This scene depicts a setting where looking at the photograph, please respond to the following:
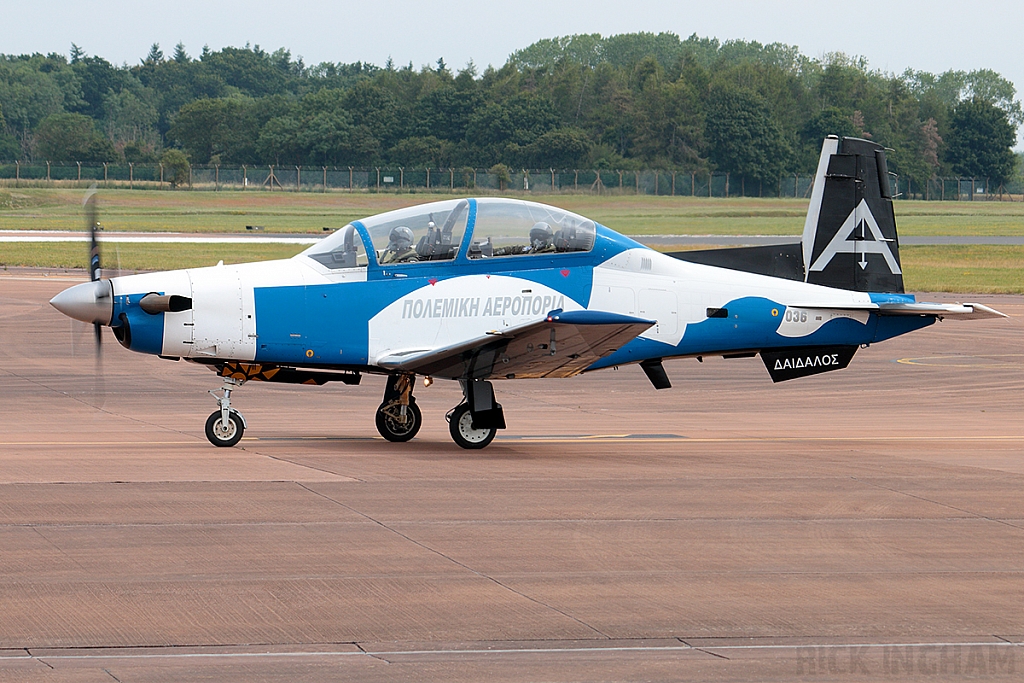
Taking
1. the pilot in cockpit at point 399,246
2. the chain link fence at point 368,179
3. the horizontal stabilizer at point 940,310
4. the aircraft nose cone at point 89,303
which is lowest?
the horizontal stabilizer at point 940,310

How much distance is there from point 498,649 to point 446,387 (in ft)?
46.1

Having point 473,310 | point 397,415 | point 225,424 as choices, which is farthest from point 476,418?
point 225,424

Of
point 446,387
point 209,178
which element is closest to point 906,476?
point 446,387

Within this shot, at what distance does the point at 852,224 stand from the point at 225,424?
24.6ft

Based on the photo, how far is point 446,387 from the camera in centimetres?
2088

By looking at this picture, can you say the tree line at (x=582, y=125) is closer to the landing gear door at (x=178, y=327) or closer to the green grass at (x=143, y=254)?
the green grass at (x=143, y=254)

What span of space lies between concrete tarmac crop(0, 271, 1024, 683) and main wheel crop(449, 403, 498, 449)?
12.2 inches

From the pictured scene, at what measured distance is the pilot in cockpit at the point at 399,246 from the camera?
1346 centimetres

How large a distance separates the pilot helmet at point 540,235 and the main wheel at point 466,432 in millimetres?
1848

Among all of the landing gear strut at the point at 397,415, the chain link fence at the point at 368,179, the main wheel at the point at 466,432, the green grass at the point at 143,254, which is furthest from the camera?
the chain link fence at the point at 368,179

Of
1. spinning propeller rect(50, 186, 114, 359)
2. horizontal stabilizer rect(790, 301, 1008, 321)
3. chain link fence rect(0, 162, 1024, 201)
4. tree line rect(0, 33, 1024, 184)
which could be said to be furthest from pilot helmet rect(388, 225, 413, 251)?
tree line rect(0, 33, 1024, 184)

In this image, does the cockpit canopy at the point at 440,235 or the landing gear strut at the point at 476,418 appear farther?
the landing gear strut at the point at 476,418

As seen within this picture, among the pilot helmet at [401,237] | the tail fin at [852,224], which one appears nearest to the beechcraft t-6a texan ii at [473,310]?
the pilot helmet at [401,237]

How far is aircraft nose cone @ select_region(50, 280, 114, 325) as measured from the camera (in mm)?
12398
